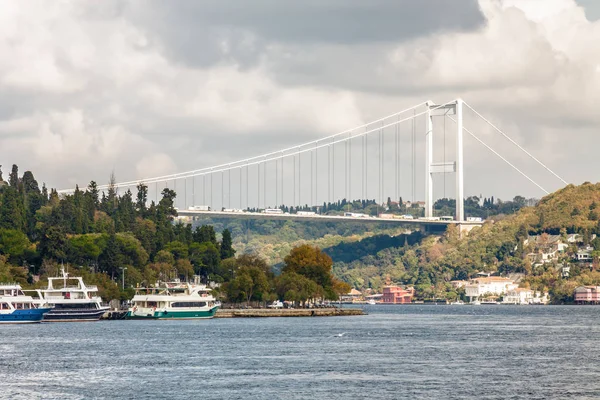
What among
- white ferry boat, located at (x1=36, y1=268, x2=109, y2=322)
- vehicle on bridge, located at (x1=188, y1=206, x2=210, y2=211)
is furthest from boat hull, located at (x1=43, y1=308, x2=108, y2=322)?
vehicle on bridge, located at (x1=188, y1=206, x2=210, y2=211)

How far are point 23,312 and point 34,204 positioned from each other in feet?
153

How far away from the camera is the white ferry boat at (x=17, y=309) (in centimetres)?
11481

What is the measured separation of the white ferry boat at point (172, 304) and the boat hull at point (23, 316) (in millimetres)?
13112

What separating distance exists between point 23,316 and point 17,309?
34.0 inches

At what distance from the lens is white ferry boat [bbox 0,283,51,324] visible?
115 m

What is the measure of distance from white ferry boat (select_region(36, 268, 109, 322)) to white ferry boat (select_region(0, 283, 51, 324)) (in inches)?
108

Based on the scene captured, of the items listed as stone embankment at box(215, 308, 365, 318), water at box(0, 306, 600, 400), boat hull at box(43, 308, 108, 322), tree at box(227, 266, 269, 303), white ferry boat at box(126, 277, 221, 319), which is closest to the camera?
water at box(0, 306, 600, 400)

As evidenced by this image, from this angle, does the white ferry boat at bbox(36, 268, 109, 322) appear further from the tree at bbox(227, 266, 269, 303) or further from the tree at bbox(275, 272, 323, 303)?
the tree at bbox(275, 272, 323, 303)

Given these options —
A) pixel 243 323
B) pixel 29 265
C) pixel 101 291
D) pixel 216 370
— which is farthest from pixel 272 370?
pixel 29 265

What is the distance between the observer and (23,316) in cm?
11562

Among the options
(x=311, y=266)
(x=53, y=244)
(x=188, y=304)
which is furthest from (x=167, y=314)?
(x=311, y=266)

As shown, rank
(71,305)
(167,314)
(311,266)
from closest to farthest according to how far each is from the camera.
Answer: (71,305) < (167,314) < (311,266)

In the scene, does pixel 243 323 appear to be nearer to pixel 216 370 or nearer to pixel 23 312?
pixel 23 312

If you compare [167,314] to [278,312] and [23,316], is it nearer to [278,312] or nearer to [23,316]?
[278,312]
